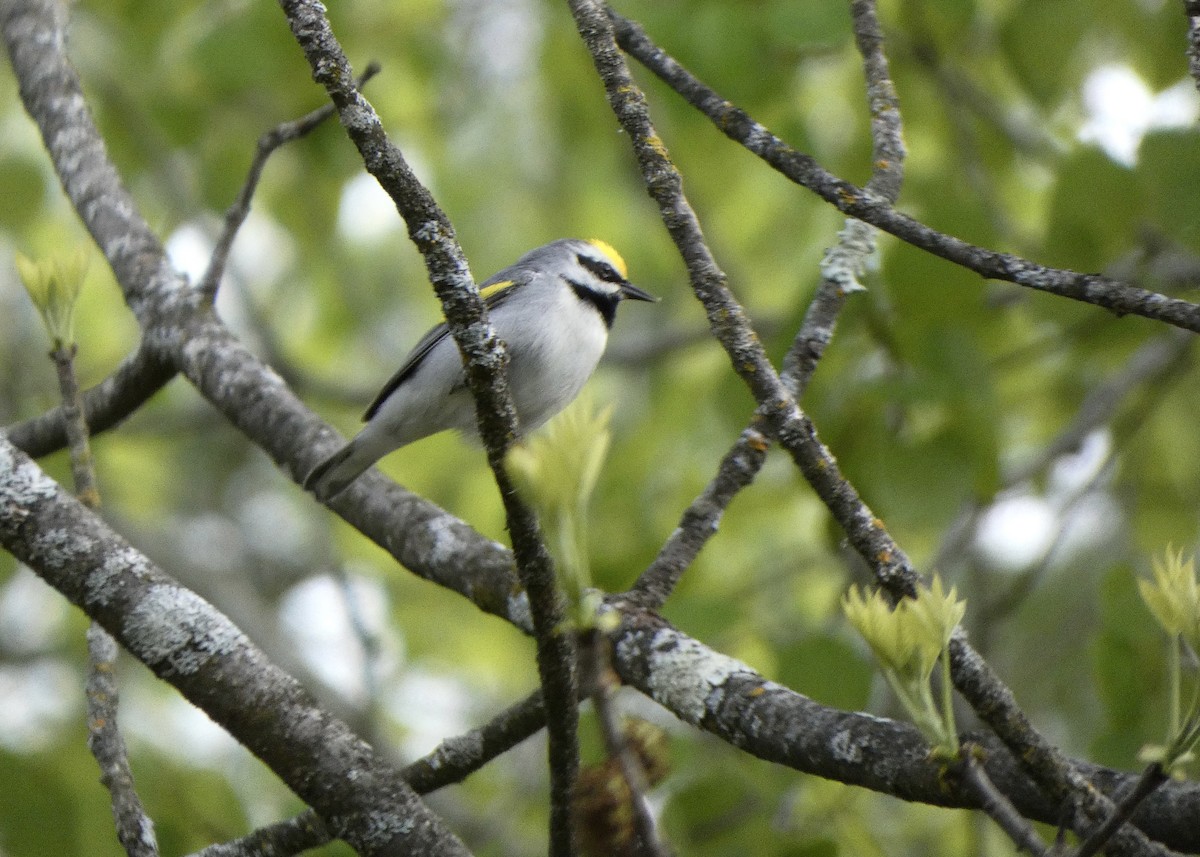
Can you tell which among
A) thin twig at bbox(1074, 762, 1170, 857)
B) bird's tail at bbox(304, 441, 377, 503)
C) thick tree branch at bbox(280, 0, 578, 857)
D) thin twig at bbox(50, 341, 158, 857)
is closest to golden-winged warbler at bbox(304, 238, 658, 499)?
bird's tail at bbox(304, 441, 377, 503)

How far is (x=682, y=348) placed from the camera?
5.62 meters

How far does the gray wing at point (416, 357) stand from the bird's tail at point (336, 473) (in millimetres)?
921

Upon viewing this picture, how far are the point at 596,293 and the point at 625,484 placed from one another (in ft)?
2.50

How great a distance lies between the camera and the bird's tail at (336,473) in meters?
3.42

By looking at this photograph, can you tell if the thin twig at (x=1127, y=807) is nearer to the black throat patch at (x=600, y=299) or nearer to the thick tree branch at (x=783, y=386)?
the thick tree branch at (x=783, y=386)

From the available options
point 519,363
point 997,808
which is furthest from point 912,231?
point 519,363

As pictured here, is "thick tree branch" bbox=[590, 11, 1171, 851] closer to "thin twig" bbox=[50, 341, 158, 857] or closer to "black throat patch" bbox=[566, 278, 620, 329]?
"thin twig" bbox=[50, 341, 158, 857]

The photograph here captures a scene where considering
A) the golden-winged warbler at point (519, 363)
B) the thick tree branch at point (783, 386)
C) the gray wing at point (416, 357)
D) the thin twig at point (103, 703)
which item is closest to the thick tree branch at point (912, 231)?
the thick tree branch at point (783, 386)

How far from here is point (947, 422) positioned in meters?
3.36

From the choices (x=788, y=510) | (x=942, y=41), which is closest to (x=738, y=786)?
(x=788, y=510)

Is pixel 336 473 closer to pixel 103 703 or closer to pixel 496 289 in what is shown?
pixel 103 703

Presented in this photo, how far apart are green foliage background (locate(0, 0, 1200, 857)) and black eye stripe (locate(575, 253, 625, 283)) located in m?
0.52

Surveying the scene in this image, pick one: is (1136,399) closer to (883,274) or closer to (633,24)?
(883,274)

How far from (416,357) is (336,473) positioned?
107 centimetres
